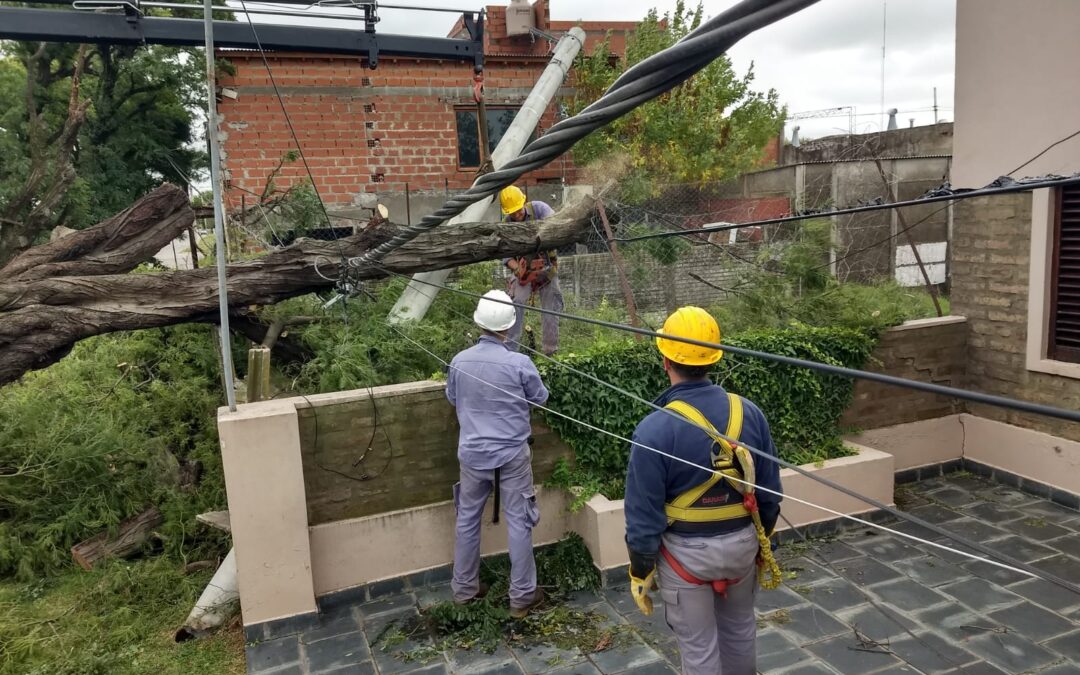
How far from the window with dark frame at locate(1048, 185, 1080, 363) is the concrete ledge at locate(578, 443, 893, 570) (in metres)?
1.92

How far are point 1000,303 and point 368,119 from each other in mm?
10721

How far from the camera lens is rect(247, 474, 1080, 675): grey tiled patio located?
413cm

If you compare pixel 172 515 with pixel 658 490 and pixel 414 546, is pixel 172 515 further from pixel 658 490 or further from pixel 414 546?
pixel 658 490

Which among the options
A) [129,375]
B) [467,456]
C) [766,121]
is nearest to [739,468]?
[467,456]

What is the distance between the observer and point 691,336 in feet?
10.7

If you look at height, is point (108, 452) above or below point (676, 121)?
below

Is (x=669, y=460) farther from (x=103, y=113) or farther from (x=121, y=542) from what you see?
(x=103, y=113)

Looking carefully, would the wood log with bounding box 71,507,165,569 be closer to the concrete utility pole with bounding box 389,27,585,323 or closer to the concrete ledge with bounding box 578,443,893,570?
the concrete utility pole with bounding box 389,27,585,323

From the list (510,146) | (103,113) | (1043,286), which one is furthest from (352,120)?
(1043,286)

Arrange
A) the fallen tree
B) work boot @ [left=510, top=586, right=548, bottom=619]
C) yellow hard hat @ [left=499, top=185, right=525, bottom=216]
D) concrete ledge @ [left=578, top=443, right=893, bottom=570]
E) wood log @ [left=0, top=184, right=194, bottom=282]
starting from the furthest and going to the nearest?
yellow hard hat @ [left=499, top=185, right=525, bottom=216] → wood log @ [left=0, top=184, right=194, bottom=282] → the fallen tree → concrete ledge @ [left=578, top=443, right=893, bottom=570] → work boot @ [left=510, top=586, right=548, bottom=619]

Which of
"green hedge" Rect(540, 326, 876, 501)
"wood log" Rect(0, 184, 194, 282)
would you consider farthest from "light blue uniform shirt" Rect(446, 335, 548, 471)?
"wood log" Rect(0, 184, 194, 282)

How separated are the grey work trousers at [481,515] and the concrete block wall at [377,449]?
1.40ft

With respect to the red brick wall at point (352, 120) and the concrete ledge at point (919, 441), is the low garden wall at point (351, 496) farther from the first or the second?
the red brick wall at point (352, 120)

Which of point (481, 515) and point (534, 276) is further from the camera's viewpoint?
point (534, 276)
